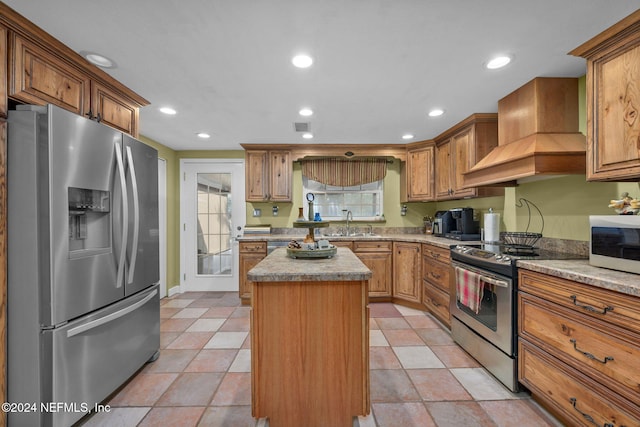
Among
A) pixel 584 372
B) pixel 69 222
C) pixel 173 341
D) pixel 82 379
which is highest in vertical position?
pixel 69 222

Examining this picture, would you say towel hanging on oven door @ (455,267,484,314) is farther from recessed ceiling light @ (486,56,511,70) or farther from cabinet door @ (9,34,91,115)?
cabinet door @ (9,34,91,115)

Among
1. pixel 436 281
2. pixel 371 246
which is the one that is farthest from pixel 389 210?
pixel 436 281

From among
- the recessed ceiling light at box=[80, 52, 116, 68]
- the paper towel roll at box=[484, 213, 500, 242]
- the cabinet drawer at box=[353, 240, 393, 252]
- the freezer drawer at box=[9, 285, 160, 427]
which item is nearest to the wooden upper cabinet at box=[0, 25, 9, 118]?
the recessed ceiling light at box=[80, 52, 116, 68]

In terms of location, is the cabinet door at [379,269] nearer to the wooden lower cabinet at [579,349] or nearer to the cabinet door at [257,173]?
the cabinet door at [257,173]

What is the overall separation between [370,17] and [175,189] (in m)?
3.99

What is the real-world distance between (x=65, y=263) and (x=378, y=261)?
326cm

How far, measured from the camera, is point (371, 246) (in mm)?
3830

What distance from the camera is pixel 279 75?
209 centimetres

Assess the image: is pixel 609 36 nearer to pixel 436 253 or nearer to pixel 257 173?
pixel 436 253

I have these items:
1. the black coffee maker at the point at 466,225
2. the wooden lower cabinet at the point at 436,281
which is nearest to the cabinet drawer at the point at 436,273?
the wooden lower cabinet at the point at 436,281

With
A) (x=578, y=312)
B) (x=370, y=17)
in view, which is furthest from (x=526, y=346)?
(x=370, y=17)

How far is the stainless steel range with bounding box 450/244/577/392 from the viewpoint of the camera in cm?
193

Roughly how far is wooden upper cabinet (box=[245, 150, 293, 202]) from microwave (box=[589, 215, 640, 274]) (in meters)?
3.35

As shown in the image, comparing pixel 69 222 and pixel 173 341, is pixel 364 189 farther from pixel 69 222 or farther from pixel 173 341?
pixel 69 222
